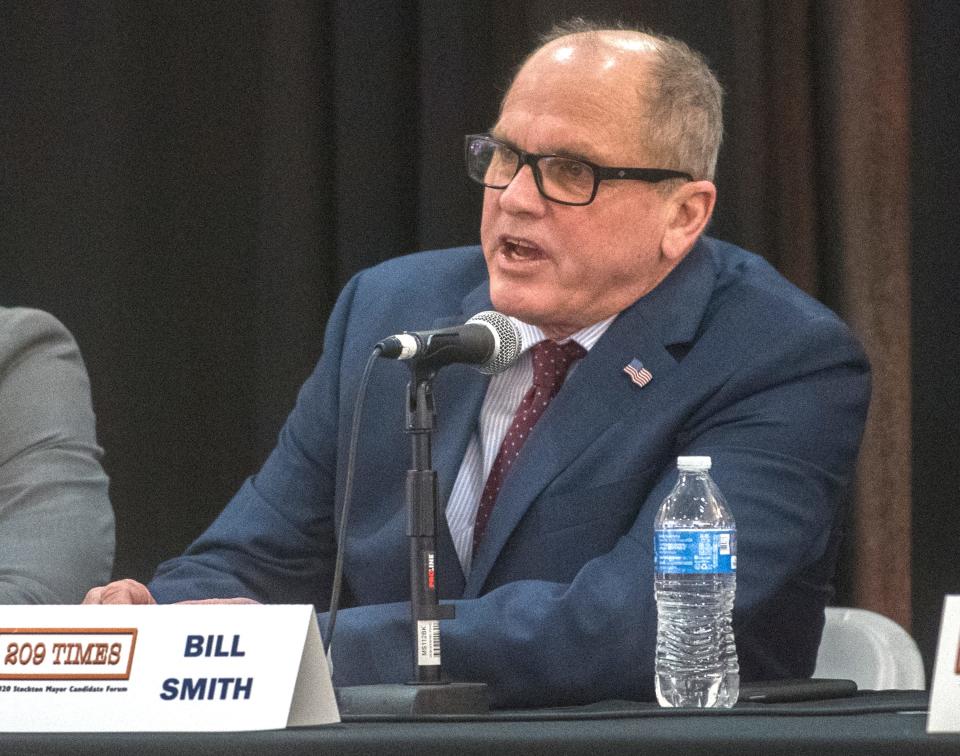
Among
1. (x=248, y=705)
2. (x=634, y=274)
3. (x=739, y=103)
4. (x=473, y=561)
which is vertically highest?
(x=739, y=103)

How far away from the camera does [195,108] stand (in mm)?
3570

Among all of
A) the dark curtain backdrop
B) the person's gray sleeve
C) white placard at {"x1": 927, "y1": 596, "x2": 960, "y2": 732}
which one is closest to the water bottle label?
white placard at {"x1": 927, "y1": 596, "x2": 960, "y2": 732}

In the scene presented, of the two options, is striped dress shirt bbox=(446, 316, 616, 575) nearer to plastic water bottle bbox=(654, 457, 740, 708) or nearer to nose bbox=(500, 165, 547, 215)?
nose bbox=(500, 165, 547, 215)

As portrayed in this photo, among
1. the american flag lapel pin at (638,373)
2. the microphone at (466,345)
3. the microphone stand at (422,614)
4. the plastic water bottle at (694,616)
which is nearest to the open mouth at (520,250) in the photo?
the american flag lapel pin at (638,373)

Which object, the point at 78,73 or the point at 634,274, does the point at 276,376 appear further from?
the point at 634,274

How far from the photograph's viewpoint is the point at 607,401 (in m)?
2.51

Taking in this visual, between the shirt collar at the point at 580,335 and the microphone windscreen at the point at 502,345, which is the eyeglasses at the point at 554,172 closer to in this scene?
the shirt collar at the point at 580,335

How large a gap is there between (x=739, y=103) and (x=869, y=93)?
0.90ft

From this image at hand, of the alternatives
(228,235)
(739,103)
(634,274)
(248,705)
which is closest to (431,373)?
(248,705)

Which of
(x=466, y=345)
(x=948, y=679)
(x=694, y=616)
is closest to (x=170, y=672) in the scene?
(x=466, y=345)

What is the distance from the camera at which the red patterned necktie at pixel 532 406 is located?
2.54 m

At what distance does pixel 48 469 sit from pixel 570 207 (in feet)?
3.54

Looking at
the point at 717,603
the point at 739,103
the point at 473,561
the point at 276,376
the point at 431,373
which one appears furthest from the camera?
the point at 276,376

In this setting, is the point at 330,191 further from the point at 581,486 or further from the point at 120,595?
the point at 120,595
